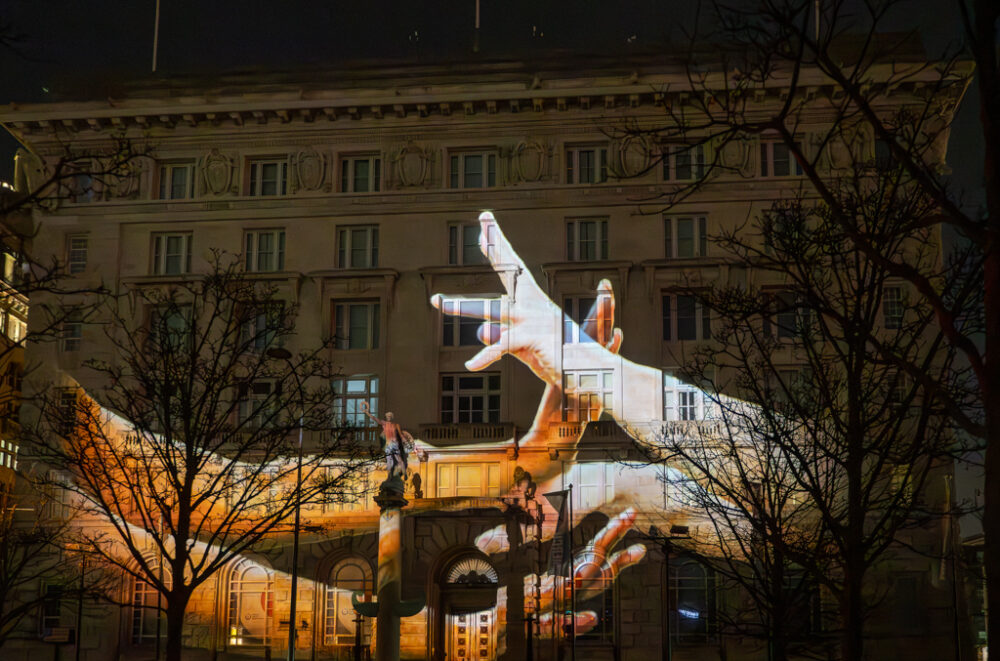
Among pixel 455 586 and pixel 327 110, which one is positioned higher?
pixel 327 110

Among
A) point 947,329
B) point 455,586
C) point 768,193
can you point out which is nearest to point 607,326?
point 768,193

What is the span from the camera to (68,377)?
60.5m

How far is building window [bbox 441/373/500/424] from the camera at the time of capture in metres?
57.6

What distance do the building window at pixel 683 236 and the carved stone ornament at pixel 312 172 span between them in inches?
644

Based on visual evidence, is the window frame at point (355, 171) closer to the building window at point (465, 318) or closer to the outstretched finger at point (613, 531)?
the building window at point (465, 318)

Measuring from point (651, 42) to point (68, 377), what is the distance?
31.8m

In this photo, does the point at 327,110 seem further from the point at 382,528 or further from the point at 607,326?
the point at 382,528

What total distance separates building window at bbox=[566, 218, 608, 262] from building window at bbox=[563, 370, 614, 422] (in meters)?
5.46

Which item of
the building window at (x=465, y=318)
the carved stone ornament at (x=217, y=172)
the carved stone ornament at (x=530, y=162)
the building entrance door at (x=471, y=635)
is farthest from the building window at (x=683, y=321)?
the carved stone ornament at (x=217, y=172)

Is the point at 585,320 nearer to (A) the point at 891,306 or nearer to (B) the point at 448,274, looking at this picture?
(B) the point at 448,274

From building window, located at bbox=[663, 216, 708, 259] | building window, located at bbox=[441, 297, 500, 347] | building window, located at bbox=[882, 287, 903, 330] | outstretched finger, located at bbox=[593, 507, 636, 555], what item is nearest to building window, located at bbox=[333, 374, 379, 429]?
building window, located at bbox=[441, 297, 500, 347]

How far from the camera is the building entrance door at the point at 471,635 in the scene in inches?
2229

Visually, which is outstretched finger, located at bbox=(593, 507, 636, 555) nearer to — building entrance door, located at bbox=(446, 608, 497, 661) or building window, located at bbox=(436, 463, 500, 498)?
building window, located at bbox=(436, 463, 500, 498)

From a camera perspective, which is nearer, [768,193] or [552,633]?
[552,633]
